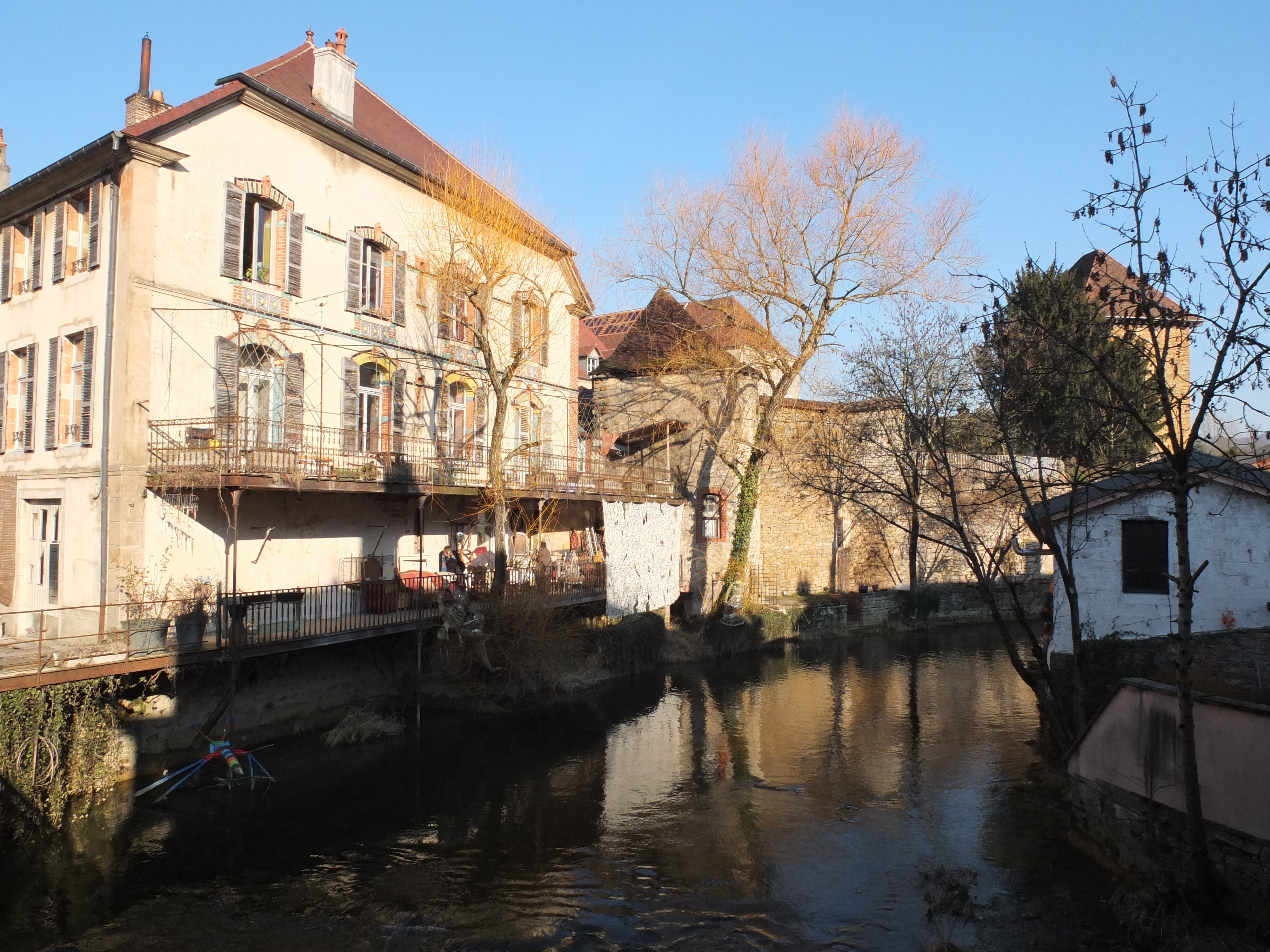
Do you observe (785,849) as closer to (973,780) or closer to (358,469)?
(973,780)

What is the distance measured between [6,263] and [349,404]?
723 centimetres

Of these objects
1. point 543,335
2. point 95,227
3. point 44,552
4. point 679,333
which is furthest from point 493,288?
point 679,333

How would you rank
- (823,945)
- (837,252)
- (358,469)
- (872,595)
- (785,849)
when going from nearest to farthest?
(823,945), (785,849), (358,469), (837,252), (872,595)

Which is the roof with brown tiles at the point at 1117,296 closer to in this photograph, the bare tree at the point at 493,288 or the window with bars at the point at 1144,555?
the window with bars at the point at 1144,555

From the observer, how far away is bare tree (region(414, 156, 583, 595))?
19.1 m

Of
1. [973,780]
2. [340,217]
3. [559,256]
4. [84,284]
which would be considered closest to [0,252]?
[84,284]

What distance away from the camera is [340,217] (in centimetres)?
1894

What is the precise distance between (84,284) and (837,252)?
2002cm

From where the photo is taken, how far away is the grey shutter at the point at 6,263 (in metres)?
17.8

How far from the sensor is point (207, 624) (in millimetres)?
14977

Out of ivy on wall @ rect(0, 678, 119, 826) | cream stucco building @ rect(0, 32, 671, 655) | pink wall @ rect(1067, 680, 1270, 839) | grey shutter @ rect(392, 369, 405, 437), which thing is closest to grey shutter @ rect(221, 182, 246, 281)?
cream stucco building @ rect(0, 32, 671, 655)

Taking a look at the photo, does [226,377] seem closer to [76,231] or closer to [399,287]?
[76,231]

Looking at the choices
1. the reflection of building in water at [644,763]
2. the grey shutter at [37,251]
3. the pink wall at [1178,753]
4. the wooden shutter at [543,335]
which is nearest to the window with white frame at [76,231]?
the grey shutter at [37,251]

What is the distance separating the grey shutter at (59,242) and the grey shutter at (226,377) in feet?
10.7
